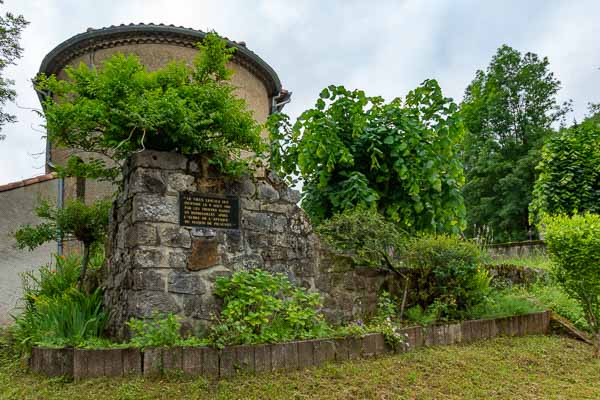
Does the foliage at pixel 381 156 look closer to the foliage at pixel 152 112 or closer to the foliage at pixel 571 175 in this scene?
the foliage at pixel 152 112

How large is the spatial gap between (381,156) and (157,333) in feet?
15.3

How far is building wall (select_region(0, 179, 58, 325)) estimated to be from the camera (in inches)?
312

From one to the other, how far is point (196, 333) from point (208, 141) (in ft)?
6.85

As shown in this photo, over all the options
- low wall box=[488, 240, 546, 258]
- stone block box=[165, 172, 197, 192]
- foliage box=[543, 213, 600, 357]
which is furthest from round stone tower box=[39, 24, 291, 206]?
low wall box=[488, 240, 546, 258]

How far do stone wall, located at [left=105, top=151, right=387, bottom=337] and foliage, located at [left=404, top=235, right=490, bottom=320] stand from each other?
919 millimetres

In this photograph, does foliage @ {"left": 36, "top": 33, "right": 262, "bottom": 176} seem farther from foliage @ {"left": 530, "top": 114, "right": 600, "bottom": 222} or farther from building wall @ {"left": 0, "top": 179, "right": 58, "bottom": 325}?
foliage @ {"left": 530, "top": 114, "right": 600, "bottom": 222}

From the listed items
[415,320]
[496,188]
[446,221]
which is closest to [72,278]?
[415,320]

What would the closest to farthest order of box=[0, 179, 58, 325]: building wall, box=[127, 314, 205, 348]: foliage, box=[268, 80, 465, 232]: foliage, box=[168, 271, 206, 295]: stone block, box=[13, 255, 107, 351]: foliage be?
box=[127, 314, 205, 348]: foliage < box=[13, 255, 107, 351]: foliage < box=[168, 271, 206, 295]: stone block < box=[268, 80, 465, 232]: foliage < box=[0, 179, 58, 325]: building wall

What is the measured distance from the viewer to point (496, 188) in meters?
23.8

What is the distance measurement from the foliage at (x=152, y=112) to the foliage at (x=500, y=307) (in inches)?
145

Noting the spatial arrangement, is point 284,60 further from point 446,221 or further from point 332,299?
point 332,299

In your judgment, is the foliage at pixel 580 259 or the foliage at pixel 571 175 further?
the foliage at pixel 571 175

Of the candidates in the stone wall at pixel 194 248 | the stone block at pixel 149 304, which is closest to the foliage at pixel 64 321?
the stone wall at pixel 194 248

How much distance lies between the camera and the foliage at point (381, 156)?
285 inches
